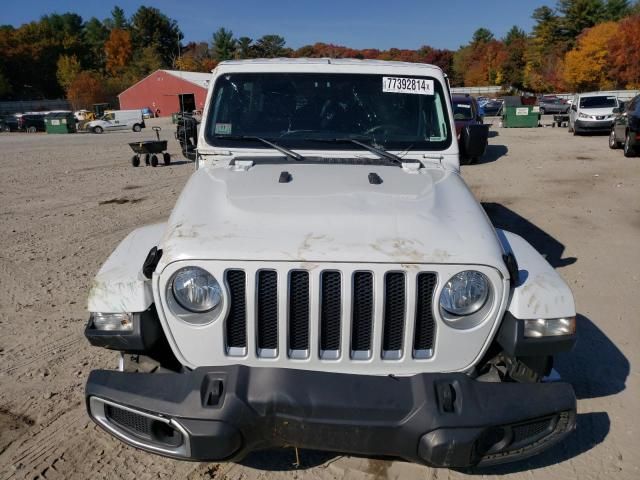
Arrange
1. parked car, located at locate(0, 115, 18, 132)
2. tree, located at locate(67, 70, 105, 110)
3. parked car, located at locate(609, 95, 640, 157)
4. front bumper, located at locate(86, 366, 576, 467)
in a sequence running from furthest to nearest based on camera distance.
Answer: tree, located at locate(67, 70, 105, 110), parked car, located at locate(0, 115, 18, 132), parked car, located at locate(609, 95, 640, 157), front bumper, located at locate(86, 366, 576, 467)

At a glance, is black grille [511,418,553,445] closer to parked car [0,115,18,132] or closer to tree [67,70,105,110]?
parked car [0,115,18,132]

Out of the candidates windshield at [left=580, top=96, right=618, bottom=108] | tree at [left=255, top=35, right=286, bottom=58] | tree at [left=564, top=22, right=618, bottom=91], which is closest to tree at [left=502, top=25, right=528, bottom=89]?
A: tree at [left=564, top=22, right=618, bottom=91]

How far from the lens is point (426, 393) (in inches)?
88.6

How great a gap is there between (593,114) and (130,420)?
23.5 metres

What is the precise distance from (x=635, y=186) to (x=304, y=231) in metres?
10.8

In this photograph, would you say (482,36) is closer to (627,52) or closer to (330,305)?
(627,52)

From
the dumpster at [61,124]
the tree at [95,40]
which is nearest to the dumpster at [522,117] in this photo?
the dumpster at [61,124]

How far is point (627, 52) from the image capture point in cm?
6388

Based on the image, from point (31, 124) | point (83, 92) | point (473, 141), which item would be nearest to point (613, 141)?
point (473, 141)

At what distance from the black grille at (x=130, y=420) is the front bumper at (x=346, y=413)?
13mm

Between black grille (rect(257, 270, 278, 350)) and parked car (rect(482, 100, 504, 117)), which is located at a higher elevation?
black grille (rect(257, 270, 278, 350))

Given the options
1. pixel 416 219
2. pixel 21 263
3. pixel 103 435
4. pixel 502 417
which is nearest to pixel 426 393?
pixel 502 417

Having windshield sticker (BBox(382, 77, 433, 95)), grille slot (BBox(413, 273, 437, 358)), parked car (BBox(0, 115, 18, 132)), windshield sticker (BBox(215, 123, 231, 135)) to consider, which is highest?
windshield sticker (BBox(382, 77, 433, 95))

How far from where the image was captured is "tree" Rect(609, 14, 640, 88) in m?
63.2
